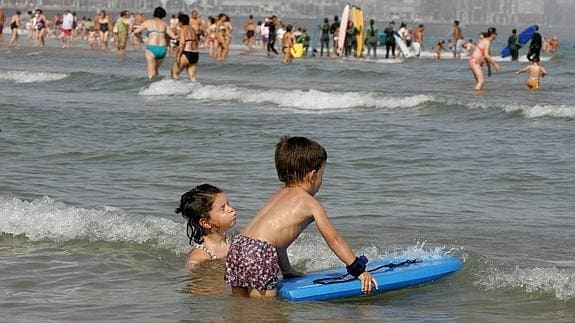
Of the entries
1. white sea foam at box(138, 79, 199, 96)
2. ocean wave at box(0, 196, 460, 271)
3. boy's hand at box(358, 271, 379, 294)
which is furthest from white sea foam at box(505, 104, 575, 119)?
boy's hand at box(358, 271, 379, 294)

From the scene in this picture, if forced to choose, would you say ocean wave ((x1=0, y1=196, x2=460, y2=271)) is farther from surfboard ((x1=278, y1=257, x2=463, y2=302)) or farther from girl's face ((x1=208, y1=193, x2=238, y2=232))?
girl's face ((x1=208, y1=193, x2=238, y2=232))

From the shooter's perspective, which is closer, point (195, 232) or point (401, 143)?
point (195, 232)

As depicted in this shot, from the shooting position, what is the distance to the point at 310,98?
2045cm

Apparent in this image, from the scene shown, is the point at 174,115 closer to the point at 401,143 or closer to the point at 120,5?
the point at 401,143

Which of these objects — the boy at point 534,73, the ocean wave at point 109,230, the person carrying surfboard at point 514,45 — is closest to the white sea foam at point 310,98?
the boy at point 534,73

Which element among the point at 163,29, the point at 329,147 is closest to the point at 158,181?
the point at 329,147

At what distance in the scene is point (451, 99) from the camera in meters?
20.4

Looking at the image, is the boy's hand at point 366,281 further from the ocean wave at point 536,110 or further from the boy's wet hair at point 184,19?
the boy's wet hair at point 184,19

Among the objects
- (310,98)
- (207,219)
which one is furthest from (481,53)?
(207,219)

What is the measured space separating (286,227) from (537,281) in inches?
62.2

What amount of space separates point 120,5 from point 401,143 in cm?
17968

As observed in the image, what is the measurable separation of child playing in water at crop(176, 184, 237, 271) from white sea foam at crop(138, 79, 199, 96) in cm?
1471

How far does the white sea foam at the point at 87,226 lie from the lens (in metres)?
7.88

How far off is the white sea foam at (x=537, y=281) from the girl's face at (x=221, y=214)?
4.73 ft
